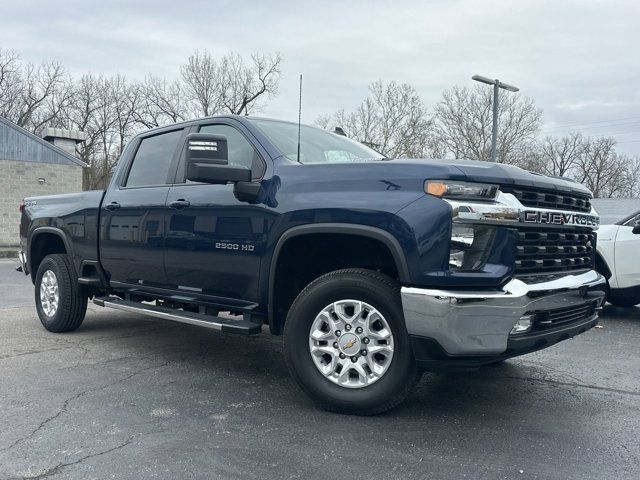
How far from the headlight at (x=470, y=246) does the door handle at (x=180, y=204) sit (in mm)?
2216

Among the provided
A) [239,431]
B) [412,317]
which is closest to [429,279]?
[412,317]

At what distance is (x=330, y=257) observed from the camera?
13.7 feet

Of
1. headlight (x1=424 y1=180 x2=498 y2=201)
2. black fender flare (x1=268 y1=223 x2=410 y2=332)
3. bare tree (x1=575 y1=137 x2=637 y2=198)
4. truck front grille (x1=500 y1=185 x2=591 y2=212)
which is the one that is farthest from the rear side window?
bare tree (x1=575 y1=137 x2=637 y2=198)

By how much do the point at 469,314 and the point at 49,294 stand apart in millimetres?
4835

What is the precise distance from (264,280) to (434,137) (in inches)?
1380

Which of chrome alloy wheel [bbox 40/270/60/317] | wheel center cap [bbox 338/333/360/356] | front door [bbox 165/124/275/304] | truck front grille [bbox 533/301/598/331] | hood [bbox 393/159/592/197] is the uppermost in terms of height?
hood [bbox 393/159/592/197]

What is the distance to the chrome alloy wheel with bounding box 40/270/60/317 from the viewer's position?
624 cm

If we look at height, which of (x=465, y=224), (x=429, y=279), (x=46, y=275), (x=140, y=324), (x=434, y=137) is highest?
(x=434, y=137)

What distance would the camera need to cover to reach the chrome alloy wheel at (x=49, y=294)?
6.24 m

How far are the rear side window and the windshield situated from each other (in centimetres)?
100

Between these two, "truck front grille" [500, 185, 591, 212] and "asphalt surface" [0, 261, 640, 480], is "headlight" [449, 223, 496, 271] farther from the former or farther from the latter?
"asphalt surface" [0, 261, 640, 480]

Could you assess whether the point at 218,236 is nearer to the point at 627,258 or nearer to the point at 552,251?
the point at 552,251

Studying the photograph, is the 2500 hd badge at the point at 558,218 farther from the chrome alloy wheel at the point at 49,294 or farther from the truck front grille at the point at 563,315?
the chrome alloy wheel at the point at 49,294

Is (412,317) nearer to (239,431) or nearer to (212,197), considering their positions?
(239,431)
